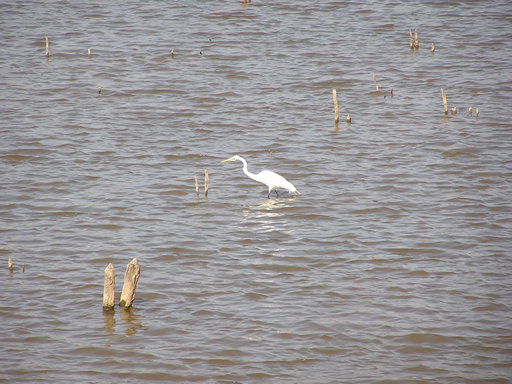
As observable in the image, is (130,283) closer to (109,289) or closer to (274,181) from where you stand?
(109,289)

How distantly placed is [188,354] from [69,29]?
889 inches

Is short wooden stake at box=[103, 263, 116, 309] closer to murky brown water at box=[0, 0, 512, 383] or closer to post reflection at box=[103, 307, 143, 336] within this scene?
post reflection at box=[103, 307, 143, 336]

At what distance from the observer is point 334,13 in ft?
109

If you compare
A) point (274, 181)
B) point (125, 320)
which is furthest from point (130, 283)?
point (274, 181)

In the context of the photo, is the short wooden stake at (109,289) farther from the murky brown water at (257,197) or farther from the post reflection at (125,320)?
the murky brown water at (257,197)

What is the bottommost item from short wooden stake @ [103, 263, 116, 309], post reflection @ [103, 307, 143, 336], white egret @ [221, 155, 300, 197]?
post reflection @ [103, 307, 143, 336]

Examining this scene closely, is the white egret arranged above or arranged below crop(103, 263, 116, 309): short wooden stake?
above

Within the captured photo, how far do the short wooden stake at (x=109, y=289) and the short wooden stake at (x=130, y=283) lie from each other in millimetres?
180

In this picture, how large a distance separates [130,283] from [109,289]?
1.23 ft

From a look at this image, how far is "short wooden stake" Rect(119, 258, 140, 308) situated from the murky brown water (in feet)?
1.10

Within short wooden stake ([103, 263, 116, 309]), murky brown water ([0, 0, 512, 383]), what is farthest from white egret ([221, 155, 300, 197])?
short wooden stake ([103, 263, 116, 309])

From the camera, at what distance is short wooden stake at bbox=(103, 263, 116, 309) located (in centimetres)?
1172

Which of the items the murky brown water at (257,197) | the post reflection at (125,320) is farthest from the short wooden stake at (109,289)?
the murky brown water at (257,197)

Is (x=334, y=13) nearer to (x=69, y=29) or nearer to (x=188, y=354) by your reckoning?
(x=69, y=29)
